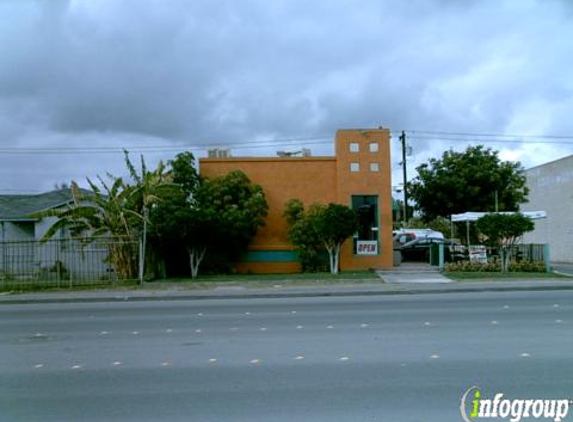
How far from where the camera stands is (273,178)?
25406mm

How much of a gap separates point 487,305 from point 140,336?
325 inches

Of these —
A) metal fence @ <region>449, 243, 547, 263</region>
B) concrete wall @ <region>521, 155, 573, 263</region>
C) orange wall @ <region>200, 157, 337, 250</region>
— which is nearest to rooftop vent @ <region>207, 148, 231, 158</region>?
orange wall @ <region>200, 157, 337, 250</region>

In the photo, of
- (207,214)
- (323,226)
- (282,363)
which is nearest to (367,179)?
(323,226)

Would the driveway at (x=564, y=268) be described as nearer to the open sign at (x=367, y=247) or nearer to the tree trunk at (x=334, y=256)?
the open sign at (x=367, y=247)

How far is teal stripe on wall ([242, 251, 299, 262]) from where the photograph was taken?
25.0 meters

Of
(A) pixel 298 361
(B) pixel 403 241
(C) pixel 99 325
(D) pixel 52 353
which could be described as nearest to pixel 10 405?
(D) pixel 52 353

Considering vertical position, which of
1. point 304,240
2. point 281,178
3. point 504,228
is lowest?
point 304,240

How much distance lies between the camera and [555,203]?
34.7 meters

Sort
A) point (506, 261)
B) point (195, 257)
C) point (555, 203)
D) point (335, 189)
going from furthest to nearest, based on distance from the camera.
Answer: point (555, 203), point (335, 189), point (195, 257), point (506, 261)

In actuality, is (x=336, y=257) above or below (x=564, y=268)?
above

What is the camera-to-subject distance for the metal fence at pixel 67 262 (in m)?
20.1

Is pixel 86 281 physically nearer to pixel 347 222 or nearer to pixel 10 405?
pixel 347 222

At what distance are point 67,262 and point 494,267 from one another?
55.4 feet
